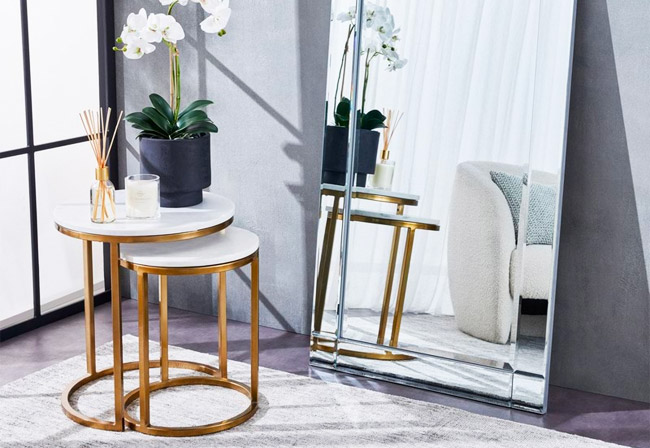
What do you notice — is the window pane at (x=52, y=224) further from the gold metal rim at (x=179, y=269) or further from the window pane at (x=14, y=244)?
the gold metal rim at (x=179, y=269)

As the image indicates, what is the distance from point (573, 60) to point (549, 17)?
0.19 m

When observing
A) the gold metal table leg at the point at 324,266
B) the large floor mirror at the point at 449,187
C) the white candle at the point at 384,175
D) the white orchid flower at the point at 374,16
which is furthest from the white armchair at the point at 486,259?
the white orchid flower at the point at 374,16

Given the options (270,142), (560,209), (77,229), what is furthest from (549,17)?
(77,229)

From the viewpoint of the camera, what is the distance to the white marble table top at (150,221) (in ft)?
8.63

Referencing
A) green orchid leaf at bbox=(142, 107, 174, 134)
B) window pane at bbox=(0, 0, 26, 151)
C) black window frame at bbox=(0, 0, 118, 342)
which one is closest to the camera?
green orchid leaf at bbox=(142, 107, 174, 134)

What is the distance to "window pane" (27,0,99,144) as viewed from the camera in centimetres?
352

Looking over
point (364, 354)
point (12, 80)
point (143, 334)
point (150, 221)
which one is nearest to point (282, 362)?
point (364, 354)

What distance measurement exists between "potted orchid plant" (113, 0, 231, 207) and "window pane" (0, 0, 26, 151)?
0.72 m

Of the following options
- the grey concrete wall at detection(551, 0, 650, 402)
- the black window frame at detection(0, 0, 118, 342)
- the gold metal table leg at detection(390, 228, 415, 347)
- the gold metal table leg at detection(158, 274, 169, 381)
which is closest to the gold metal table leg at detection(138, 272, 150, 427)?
the gold metal table leg at detection(158, 274, 169, 381)

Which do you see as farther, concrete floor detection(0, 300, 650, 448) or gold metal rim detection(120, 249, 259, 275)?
concrete floor detection(0, 300, 650, 448)

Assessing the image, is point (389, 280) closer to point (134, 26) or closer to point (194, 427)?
point (194, 427)

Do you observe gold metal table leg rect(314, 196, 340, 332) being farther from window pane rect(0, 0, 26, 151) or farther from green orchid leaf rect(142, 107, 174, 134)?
window pane rect(0, 0, 26, 151)

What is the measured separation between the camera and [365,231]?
3.20m

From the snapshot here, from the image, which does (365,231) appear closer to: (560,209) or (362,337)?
(362,337)
